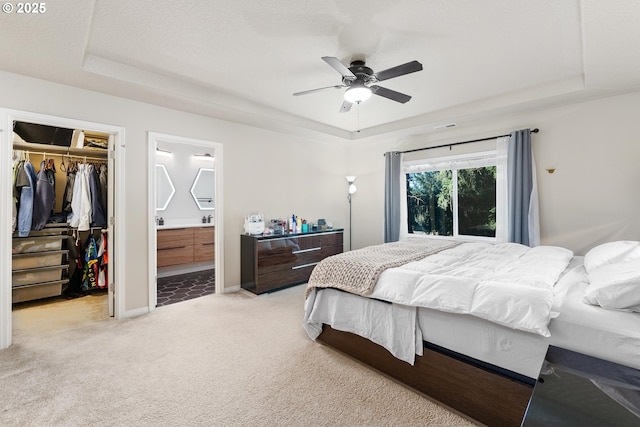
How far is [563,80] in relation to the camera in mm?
2994

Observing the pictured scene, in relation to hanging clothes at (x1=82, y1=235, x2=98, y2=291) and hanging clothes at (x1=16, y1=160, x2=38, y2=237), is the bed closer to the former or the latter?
hanging clothes at (x1=82, y1=235, x2=98, y2=291)

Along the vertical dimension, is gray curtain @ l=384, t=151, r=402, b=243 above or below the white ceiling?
below

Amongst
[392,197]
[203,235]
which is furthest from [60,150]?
[392,197]

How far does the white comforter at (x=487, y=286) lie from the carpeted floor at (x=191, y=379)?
65cm

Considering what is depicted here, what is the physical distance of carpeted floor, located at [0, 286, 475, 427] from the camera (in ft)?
5.49

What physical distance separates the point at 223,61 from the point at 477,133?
3556mm

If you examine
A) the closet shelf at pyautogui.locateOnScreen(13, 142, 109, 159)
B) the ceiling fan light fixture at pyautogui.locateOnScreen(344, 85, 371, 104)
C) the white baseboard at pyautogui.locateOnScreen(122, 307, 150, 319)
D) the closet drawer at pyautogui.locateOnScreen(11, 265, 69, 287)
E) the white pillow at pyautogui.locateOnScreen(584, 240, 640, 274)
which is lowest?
the white baseboard at pyautogui.locateOnScreen(122, 307, 150, 319)

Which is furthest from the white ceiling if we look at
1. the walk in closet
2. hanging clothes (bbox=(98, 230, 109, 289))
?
hanging clothes (bbox=(98, 230, 109, 289))

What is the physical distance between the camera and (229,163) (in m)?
4.02

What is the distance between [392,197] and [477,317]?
3402 millimetres

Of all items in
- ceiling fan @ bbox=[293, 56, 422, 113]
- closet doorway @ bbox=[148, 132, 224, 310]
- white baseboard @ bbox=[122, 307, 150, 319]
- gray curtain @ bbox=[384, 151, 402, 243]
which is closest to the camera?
ceiling fan @ bbox=[293, 56, 422, 113]

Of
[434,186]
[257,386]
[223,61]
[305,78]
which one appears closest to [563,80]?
[434,186]

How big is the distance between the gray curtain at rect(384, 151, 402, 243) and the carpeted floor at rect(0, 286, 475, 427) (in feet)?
8.39

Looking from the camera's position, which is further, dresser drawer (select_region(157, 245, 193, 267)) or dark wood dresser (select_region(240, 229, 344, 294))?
dresser drawer (select_region(157, 245, 193, 267))
